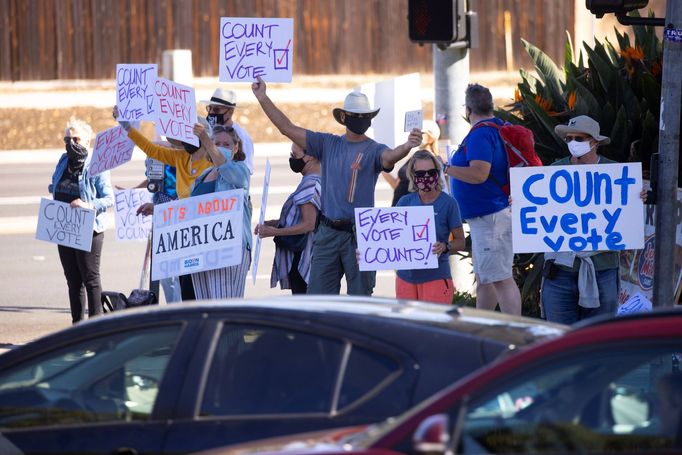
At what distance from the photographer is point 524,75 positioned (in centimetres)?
1094

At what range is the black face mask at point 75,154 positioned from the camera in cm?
1063

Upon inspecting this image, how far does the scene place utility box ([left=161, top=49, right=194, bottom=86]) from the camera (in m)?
27.5

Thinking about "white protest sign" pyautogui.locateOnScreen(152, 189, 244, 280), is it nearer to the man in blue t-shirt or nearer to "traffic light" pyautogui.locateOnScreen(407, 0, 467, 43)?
the man in blue t-shirt

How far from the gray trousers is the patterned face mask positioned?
66 cm

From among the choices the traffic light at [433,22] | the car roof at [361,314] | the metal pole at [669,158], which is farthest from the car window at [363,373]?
the traffic light at [433,22]

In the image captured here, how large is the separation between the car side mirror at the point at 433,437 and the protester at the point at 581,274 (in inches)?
188

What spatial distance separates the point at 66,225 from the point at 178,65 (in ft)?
56.7

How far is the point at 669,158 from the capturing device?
784 centimetres

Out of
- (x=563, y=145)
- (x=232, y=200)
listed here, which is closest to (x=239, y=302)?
(x=232, y=200)

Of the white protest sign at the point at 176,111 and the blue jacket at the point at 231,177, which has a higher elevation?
the white protest sign at the point at 176,111

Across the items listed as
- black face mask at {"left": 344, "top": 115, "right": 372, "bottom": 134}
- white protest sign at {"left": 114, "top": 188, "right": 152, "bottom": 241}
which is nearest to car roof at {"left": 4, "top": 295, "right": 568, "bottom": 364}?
black face mask at {"left": 344, "top": 115, "right": 372, "bottom": 134}

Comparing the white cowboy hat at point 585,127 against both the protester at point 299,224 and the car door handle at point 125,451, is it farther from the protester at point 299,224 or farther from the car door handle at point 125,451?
the car door handle at point 125,451

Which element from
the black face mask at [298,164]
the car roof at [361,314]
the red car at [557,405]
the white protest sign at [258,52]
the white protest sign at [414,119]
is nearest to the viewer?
the red car at [557,405]

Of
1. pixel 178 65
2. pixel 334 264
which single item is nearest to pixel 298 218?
pixel 334 264
